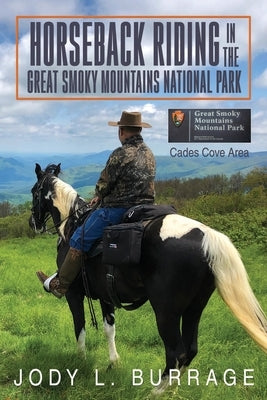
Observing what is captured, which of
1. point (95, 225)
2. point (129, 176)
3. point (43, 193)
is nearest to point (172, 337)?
point (95, 225)

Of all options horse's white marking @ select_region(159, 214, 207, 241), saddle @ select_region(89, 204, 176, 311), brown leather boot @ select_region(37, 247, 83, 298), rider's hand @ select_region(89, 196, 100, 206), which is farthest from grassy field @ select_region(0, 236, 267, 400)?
rider's hand @ select_region(89, 196, 100, 206)

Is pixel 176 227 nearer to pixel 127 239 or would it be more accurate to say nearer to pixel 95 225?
pixel 127 239

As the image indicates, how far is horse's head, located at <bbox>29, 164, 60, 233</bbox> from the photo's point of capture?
6406 millimetres

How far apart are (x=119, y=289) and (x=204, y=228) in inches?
49.2

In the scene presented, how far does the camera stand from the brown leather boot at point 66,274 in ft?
17.5

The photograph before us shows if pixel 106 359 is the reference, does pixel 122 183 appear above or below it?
above

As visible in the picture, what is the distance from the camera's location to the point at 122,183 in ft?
16.2

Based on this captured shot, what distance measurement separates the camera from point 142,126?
201 inches

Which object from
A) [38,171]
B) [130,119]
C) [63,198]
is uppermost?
[130,119]

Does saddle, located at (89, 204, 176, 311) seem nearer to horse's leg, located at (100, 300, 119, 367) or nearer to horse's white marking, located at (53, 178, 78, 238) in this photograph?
horse's leg, located at (100, 300, 119, 367)

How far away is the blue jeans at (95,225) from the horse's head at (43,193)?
136cm

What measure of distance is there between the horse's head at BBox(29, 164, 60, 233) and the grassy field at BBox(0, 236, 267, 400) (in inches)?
69.9

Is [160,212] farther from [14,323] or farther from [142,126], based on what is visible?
[14,323]

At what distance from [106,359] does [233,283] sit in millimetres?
2437
